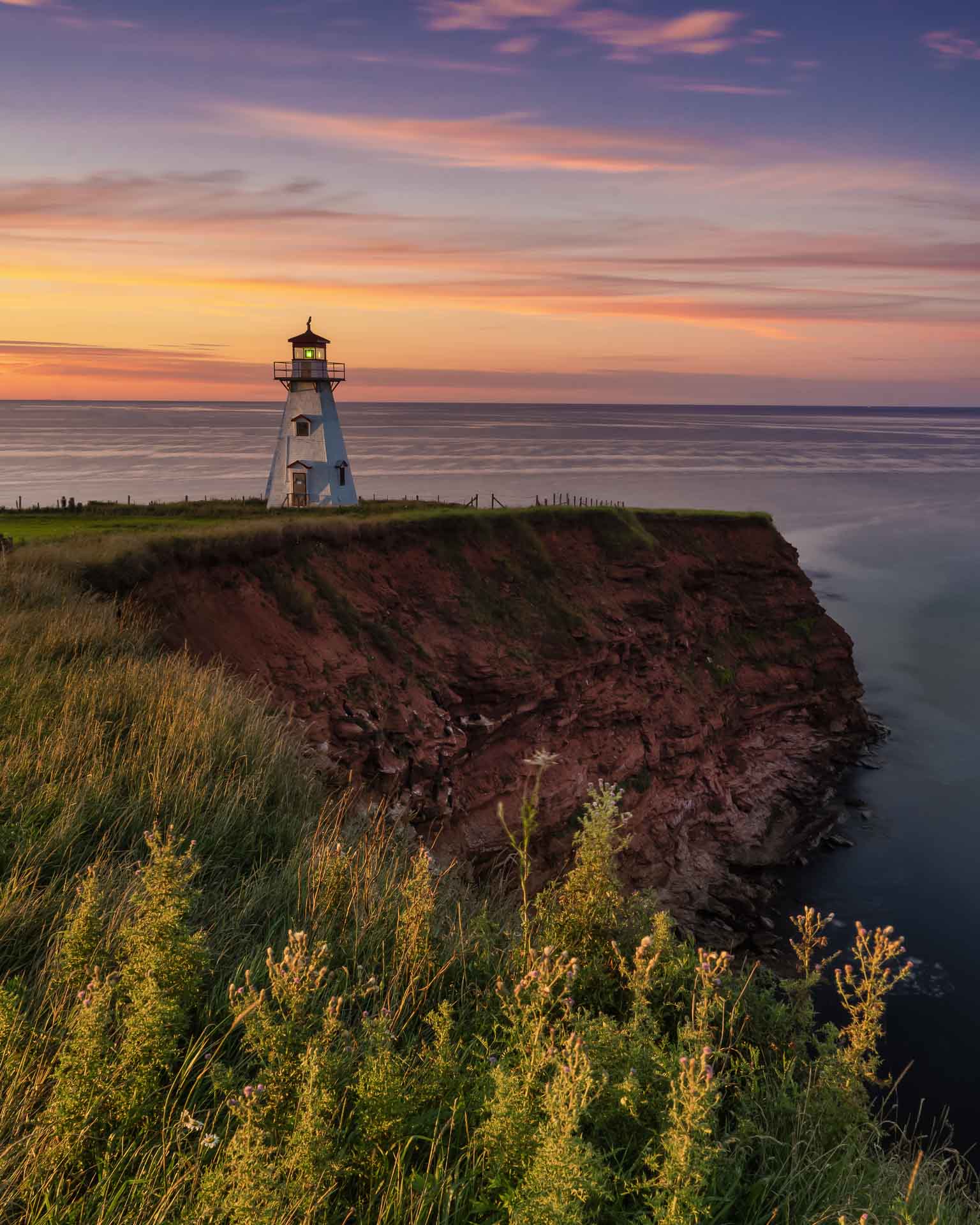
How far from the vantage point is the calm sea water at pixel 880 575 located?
24.5 meters

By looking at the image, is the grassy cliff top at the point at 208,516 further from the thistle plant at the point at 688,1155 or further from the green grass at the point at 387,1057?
the thistle plant at the point at 688,1155

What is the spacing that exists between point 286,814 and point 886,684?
50310 millimetres

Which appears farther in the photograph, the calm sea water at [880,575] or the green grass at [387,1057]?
the calm sea water at [880,575]

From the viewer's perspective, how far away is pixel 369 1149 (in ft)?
11.0

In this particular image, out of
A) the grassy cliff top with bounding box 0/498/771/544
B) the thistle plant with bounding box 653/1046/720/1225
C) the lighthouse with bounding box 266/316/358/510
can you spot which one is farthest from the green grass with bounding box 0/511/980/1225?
the lighthouse with bounding box 266/316/358/510

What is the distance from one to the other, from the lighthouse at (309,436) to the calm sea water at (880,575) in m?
30.5

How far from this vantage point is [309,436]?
1788 inches

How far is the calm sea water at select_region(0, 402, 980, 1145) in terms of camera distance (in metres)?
24.5

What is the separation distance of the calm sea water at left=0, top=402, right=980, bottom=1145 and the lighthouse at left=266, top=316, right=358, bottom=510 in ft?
100

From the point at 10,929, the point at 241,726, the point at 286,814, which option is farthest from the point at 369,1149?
the point at 241,726

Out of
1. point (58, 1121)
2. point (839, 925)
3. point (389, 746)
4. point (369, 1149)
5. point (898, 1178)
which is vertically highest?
point (58, 1121)

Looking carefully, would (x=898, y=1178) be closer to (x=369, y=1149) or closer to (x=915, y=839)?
(x=369, y=1149)

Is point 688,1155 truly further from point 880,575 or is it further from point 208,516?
point 880,575

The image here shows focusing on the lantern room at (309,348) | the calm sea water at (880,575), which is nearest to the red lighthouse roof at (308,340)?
the lantern room at (309,348)
